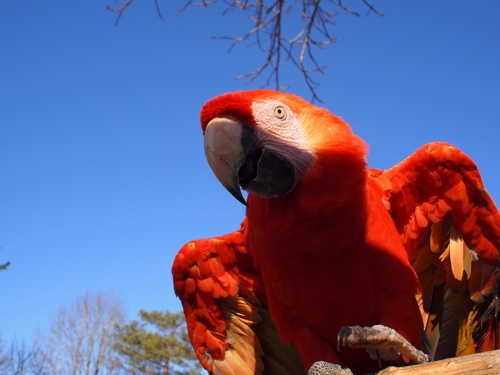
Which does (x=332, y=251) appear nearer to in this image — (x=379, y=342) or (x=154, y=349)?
(x=379, y=342)

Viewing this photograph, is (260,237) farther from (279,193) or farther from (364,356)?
(364,356)

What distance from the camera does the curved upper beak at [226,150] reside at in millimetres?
2213

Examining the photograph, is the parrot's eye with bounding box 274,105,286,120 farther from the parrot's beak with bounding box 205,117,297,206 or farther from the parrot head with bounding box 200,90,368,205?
the parrot's beak with bounding box 205,117,297,206

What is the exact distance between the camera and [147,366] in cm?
2252

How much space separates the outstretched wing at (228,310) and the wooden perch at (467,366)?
Result: 1871 mm

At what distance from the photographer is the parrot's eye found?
2.34m

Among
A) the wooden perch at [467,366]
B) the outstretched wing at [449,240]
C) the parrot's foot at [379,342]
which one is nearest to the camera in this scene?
the wooden perch at [467,366]

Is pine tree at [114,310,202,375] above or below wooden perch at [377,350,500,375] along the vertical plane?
above

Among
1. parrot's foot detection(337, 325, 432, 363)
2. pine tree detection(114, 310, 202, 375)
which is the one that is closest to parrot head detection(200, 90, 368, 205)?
parrot's foot detection(337, 325, 432, 363)

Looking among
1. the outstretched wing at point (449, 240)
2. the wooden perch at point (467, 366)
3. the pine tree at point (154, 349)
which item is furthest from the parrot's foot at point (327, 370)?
the pine tree at point (154, 349)

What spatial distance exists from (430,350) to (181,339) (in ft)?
71.0

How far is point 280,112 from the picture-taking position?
7.75ft

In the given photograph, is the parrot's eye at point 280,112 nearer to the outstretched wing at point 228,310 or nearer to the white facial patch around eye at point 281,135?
the white facial patch around eye at point 281,135

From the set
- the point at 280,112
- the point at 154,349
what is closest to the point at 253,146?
the point at 280,112
